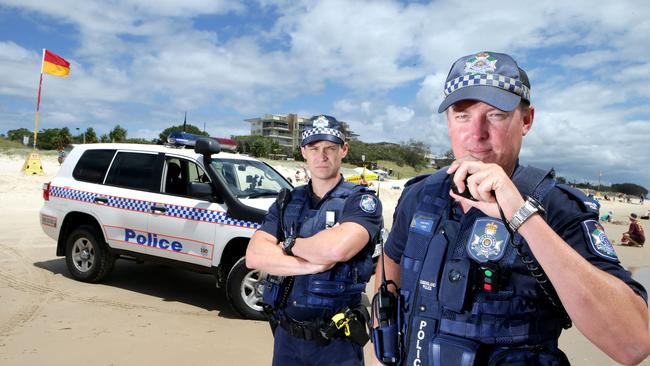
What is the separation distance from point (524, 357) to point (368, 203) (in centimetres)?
155

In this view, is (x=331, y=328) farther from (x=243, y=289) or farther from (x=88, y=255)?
(x=88, y=255)

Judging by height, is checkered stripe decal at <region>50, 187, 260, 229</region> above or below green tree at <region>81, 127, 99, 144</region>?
below

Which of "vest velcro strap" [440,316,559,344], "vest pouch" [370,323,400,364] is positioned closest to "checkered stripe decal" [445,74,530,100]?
"vest velcro strap" [440,316,559,344]

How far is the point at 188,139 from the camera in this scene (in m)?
6.60

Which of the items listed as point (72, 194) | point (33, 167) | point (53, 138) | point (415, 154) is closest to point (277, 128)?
point (415, 154)

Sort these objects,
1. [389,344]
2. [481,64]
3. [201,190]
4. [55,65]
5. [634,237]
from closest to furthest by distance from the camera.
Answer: [481,64] → [389,344] → [201,190] → [634,237] → [55,65]

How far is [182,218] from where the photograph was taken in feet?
18.4

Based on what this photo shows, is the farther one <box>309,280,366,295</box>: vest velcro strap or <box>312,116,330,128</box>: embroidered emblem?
<box>312,116,330,128</box>: embroidered emblem

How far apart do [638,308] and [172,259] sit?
208 inches

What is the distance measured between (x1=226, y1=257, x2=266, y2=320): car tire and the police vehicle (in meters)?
0.01

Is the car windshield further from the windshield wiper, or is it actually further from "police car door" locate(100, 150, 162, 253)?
"police car door" locate(100, 150, 162, 253)

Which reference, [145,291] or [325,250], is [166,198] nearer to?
[145,291]

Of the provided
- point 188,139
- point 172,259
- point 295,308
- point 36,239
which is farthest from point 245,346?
point 36,239

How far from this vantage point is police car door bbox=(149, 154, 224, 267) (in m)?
5.45
